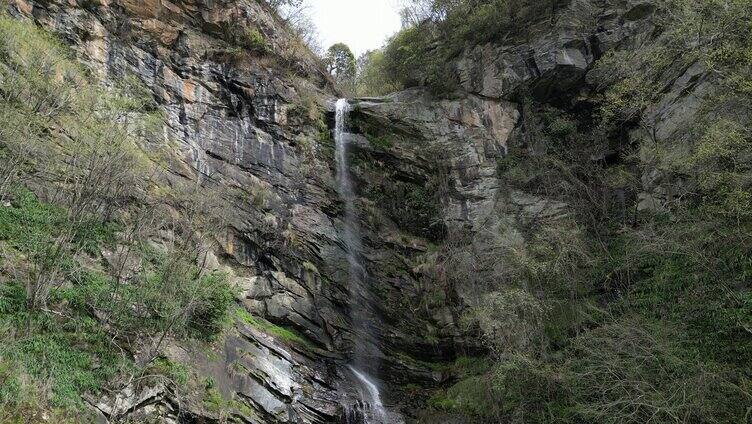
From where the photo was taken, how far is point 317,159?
65.8ft

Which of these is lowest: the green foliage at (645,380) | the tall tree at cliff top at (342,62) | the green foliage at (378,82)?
the green foliage at (645,380)

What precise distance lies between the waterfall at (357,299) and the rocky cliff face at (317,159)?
330mm

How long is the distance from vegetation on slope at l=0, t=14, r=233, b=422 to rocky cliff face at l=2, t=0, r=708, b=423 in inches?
63.1

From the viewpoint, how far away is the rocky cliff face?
48.4ft

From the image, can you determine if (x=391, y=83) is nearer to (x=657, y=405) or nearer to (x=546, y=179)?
(x=546, y=179)

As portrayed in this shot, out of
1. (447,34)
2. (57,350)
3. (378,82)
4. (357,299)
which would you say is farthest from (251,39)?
(57,350)

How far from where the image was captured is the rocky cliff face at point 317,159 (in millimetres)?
14758

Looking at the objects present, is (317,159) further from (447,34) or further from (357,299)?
(447,34)

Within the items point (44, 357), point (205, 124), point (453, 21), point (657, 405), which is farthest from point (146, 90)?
point (657, 405)

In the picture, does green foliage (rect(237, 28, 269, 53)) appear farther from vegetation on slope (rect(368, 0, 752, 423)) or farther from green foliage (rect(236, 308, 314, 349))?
green foliage (rect(236, 308, 314, 349))

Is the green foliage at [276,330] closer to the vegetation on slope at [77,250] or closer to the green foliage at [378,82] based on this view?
the vegetation on slope at [77,250]

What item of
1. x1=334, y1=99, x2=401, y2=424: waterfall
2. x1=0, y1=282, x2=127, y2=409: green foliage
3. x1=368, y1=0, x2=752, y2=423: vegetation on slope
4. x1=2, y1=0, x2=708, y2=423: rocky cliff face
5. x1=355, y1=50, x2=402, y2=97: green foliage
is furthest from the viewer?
x1=355, y1=50, x2=402, y2=97: green foliage

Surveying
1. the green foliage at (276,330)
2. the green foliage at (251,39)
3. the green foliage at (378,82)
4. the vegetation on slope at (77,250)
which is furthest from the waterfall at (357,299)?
the vegetation on slope at (77,250)

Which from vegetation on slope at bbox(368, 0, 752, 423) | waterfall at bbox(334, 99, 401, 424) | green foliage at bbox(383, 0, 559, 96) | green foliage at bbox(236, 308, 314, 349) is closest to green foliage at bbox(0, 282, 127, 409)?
green foliage at bbox(236, 308, 314, 349)
